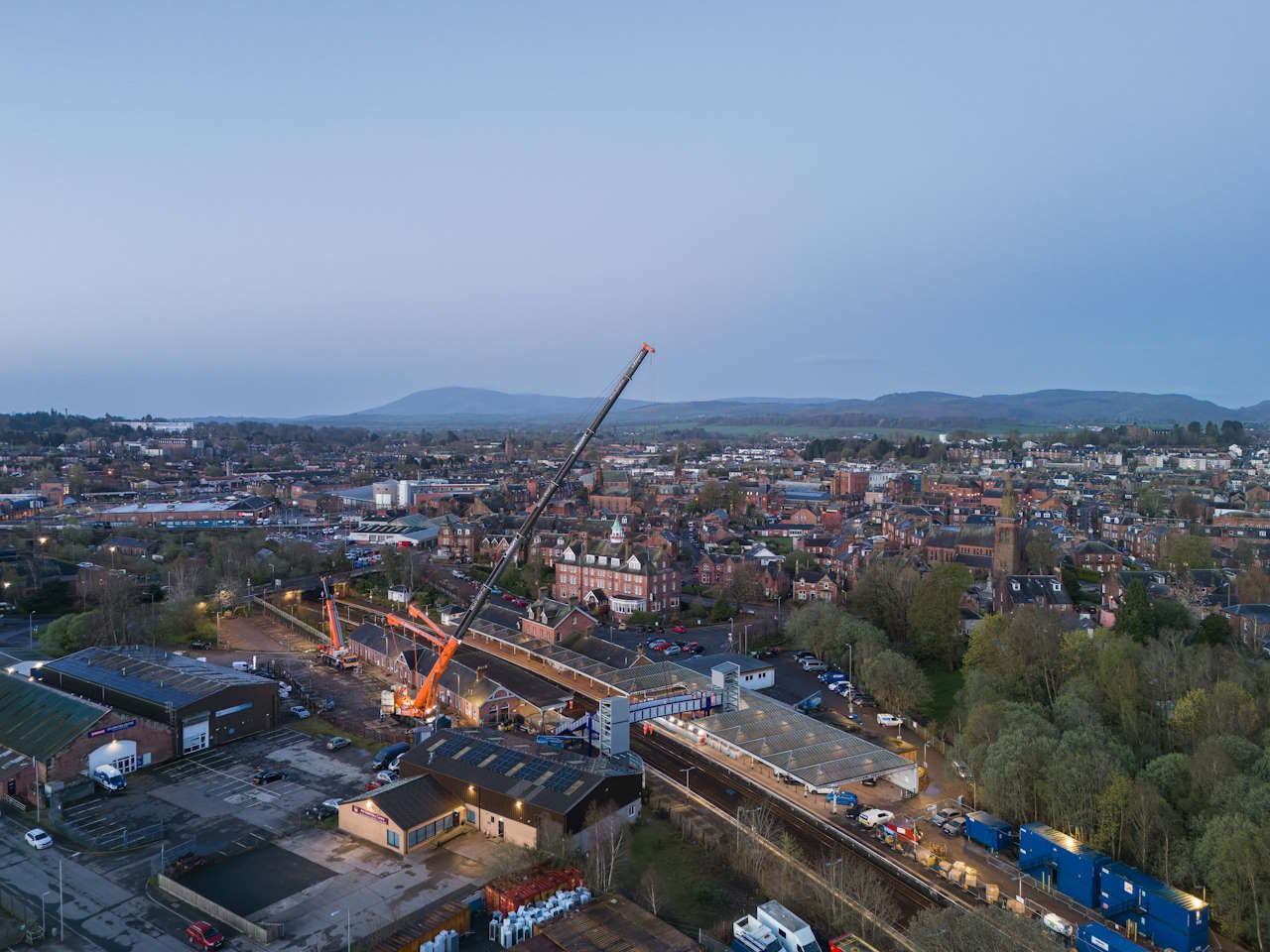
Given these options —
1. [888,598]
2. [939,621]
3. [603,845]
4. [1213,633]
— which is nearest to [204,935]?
[603,845]

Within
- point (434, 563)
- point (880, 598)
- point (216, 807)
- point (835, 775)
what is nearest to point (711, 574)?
point (880, 598)

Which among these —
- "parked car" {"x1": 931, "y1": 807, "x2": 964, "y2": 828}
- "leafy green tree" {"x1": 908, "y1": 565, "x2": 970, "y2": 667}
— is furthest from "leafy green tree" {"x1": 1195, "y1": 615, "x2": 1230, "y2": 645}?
"parked car" {"x1": 931, "y1": 807, "x2": 964, "y2": 828}

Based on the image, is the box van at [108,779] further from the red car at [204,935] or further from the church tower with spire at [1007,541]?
the church tower with spire at [1007,541]

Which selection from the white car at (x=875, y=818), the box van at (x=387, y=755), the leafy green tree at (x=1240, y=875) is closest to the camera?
the leafy green tree at (x=1240, y=875)

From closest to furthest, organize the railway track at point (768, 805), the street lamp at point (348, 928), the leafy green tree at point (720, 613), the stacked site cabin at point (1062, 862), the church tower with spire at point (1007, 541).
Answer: the street lamp at point (348, 928), the stacked site cabin at point (1062, 862), the railway track at point (768, 805), the leafy green tree at point (720, 613), the church tower with spire at point (1007, 541)

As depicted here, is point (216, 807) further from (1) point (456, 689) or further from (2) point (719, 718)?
(2) point (719, 718)

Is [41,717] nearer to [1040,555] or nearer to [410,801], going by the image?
[410,801]

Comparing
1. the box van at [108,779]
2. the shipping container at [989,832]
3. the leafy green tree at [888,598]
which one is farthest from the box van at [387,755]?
the leafy green tree at [888,598]
